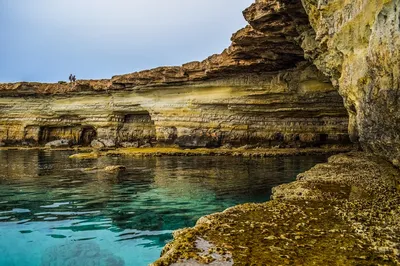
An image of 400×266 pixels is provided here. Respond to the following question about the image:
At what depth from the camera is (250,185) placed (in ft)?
56.8

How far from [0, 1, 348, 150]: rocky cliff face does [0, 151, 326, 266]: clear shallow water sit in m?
12.6

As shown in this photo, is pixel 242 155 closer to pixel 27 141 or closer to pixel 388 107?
pixel 388 107

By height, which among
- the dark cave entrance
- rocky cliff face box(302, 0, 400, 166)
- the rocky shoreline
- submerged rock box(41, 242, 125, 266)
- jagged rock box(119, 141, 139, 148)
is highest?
rocky cliff face box(302, 0, 400, 166)

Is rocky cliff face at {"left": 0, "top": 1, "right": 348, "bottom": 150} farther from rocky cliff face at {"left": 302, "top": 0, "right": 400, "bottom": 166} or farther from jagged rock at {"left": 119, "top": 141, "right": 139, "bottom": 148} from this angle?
rocky cliff face at {"left": 302, "top": 0, "right": 400, "bottom": 166}

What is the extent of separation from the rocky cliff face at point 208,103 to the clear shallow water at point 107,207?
12.6 metres

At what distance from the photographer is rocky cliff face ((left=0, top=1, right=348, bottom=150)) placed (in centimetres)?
3300

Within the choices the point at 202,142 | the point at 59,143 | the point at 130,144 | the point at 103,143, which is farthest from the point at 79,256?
the point at 59,143

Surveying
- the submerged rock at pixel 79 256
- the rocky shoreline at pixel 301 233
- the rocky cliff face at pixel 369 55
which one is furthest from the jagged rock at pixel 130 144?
the submerged rock at pixel 79 256

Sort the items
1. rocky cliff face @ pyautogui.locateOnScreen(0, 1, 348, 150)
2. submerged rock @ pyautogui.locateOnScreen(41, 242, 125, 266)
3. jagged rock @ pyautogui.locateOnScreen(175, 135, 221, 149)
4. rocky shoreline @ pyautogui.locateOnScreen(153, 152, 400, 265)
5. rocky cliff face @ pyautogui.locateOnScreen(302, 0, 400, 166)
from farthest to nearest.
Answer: jagged rock @ pyautogui.locateOnScreen(175, 135, 221, 149)
rocky cliff face @ pyautogui.locateOnScreen(0, 1, 348, 150)
rocky cliff face @ pyautogui.locateOnScreen(302, 0, 400, 166)
submerged rock @ pyautogui.locateOnScreen(41, 242, 125, 266)
rocky shoreline @ pyautogui.locateOnScreen(153, 152, 400, 265)

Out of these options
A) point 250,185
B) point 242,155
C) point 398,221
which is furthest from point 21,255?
point 242,155

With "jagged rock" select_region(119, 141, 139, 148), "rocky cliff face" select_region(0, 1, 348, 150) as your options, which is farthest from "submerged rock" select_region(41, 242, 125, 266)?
"jagged rock" select_region(119, 141, 139, 148)

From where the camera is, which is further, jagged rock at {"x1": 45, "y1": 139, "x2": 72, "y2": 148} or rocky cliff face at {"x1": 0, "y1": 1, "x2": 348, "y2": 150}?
jagged rock at {"x1": 45, "y1": 139, "x2": 72, "y2": 148}

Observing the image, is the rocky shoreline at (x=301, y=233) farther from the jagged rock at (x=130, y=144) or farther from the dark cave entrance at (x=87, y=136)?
the dark cave entrance at (x=87, y=136)

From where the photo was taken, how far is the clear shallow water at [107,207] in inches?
337
